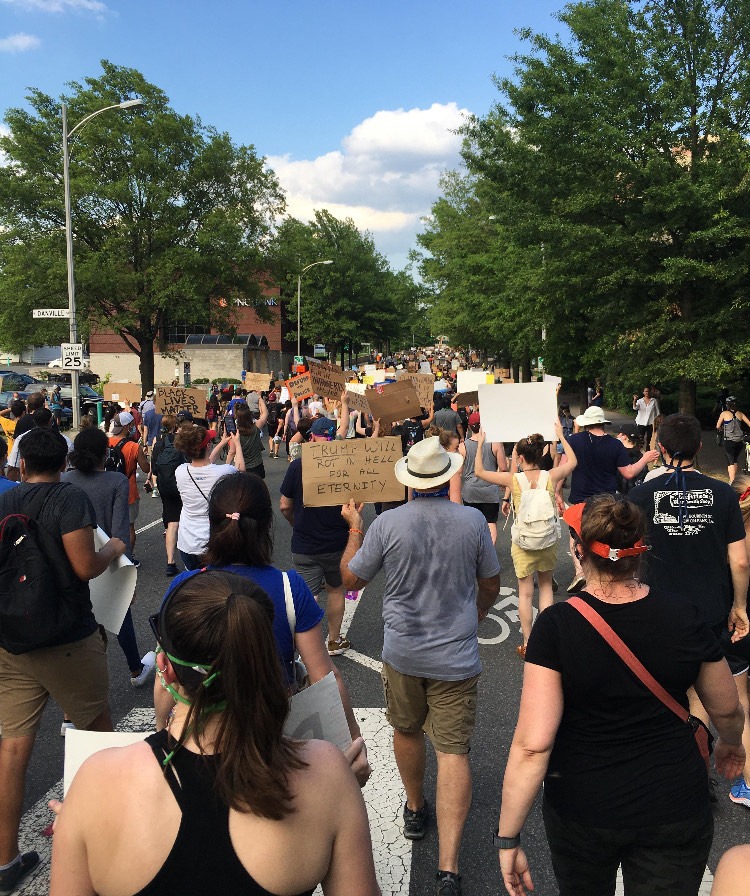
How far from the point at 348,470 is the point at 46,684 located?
75.6 inches

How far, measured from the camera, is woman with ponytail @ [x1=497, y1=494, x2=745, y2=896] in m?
2.13

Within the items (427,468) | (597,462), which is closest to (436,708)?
(427,468)

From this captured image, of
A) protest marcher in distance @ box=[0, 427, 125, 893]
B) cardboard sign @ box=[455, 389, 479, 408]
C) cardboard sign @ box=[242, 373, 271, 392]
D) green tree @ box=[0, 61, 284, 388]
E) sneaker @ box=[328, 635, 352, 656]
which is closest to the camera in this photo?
protest marcher in distance @ box=[0, 427, 125, 893]

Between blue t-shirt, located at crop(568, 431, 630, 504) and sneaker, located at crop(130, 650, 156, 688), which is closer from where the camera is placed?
sneaker, located at crop(130, 650, 156, 688)

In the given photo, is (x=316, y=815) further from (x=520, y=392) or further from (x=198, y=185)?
(x=198, y=185)

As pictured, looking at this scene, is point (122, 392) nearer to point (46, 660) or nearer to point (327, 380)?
point (327, 380)

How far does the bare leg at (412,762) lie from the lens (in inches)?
132

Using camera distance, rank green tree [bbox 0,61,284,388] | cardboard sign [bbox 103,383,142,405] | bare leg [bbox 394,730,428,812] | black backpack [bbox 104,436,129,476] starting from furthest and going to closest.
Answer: green tree [bbox 0,61,284,388] → cardboard sign [bbox 103,383,142,405] → black backpack [bbox 104,436,129,476] → bare leg [bbox 394,730,428,812]

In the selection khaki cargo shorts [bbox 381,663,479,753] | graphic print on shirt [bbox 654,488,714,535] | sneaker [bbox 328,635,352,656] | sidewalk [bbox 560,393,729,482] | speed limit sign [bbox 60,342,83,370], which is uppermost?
speed limit sign [bbox 60,342,83,370]

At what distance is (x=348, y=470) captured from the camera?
425 centimetres

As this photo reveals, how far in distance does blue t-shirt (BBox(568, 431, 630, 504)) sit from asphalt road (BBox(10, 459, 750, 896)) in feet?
3.76

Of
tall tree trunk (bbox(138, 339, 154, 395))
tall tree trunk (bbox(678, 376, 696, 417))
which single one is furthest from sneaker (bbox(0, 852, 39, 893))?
tall tree trunk (bbox(138, 339, 154, 395))

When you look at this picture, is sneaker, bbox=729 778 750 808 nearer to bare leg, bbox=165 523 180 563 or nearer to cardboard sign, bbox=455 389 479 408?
bare leg, bbox=165 523 180 563

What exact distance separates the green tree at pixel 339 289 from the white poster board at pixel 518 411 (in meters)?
48.7
